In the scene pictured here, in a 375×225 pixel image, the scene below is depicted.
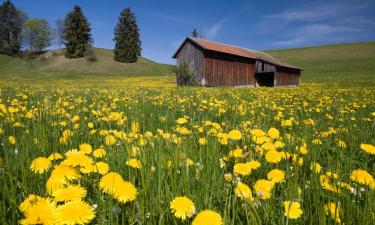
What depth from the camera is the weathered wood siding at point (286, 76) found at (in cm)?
3306

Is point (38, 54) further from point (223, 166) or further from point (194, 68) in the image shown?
point (223, 166)

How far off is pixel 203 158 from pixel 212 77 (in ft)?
81.3

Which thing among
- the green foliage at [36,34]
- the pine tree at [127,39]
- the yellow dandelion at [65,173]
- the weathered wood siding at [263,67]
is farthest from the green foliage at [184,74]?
the green foliage at [36,34]

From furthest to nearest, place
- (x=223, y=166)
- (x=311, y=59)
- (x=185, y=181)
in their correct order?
(x=311, y=59) < (x=223, y=166) < (x=185, y=181)

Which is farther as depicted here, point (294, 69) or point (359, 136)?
point (294, 69)

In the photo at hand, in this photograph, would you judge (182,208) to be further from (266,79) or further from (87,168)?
(266,79)

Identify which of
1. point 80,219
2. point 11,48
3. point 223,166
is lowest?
point 223,166

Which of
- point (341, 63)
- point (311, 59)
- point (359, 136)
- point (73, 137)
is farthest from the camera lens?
point (311, 59)

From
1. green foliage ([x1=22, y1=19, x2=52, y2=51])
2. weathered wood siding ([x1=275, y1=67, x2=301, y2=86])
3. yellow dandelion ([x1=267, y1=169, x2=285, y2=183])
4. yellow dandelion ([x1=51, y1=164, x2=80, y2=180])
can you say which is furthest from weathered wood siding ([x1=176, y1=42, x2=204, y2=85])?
green foliage ([x1=22, y1=19, x2=52, y2=51])

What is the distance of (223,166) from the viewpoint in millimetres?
1931

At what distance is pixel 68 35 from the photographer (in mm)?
65438

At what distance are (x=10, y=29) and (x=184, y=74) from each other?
73.3 metres

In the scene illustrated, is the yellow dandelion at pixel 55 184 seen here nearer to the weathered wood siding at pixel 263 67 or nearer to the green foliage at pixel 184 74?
the green foliage at pixel 184 74

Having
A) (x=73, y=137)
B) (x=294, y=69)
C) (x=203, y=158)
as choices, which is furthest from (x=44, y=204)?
(x=294, y=69)
